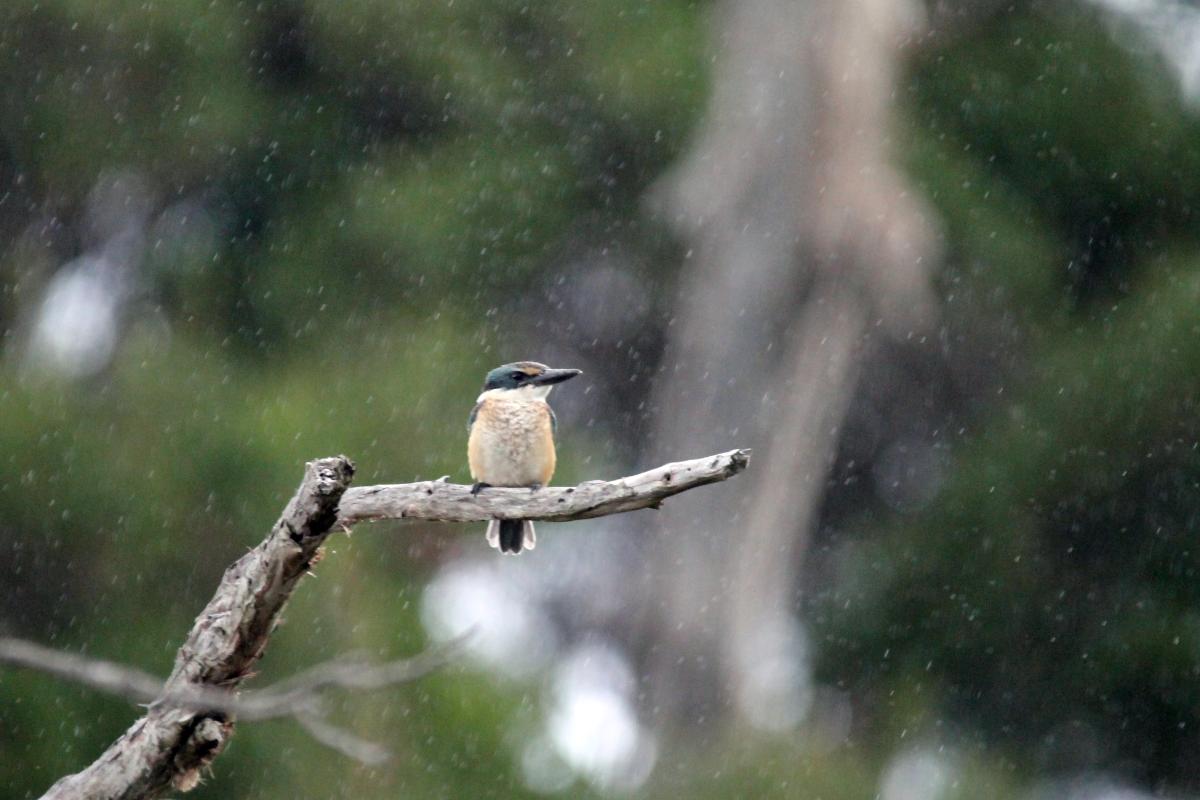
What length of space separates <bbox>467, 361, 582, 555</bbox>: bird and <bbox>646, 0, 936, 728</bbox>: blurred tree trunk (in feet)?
14.3

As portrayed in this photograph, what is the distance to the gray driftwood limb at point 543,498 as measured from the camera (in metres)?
3.32

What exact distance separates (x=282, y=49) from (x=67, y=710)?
16.4ft

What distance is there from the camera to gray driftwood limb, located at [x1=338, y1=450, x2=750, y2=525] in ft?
10.9

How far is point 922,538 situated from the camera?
34.6 ft

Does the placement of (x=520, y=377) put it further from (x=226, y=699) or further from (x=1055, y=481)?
(x=1055, y=481)

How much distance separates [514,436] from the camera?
5.26 metres

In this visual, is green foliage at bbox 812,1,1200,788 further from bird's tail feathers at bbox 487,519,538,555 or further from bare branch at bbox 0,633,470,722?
bare branch at bbox 0,633,470,722

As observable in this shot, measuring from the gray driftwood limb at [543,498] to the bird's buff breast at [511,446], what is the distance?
4.39ft

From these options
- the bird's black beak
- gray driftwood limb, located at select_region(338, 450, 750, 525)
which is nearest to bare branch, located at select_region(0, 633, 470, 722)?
gray driftwood limb, located at select_region(338, 450, 750, 525)

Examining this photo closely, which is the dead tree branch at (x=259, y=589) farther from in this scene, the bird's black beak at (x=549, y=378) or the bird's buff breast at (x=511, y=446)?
the bird's black beak at (x=549, y=378)

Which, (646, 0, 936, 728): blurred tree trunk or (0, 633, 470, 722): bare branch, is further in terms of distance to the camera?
(646, 0, 936, 728): blurred tree trunk

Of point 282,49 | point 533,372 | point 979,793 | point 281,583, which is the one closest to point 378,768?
point 533,372

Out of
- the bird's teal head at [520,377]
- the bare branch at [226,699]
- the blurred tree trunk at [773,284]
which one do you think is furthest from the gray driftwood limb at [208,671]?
the blurred tree trunk at [773,284]

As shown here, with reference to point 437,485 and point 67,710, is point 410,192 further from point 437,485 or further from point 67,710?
point 437,485
